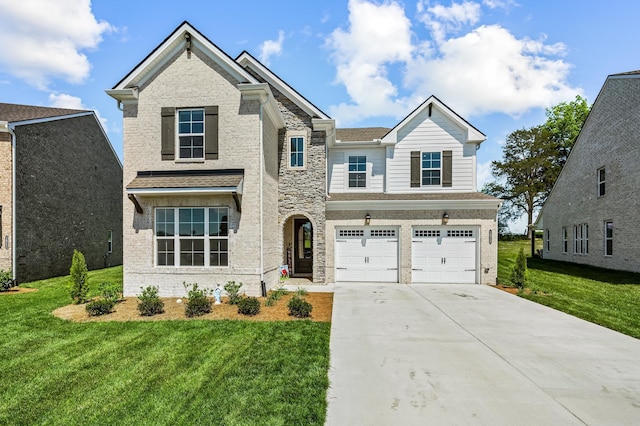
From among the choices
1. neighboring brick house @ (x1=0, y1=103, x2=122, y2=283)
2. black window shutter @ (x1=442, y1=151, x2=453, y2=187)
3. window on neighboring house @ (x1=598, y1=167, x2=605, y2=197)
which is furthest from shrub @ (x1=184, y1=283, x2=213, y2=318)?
window on neighboring house @ (x1=598, y1=167, x2=605, y2=197)

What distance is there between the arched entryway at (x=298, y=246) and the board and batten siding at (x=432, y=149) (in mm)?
4616

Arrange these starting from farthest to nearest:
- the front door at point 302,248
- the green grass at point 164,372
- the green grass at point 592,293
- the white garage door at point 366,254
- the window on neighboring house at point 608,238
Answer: the window on neighboring house at point 608,238 < the front door at point 302,248 < the white garage door at point 366,254 < the green grass at point 592,293 < the green grass at point 164,372

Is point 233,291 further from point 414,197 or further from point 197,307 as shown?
point 414,197

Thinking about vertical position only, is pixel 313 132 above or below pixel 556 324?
above

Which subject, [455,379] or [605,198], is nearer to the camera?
[455,379]

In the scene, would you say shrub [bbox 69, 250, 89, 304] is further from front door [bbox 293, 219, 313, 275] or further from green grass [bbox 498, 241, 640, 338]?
green grass [bbox 498, 241, 640, 338]

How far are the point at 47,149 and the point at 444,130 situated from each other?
18572mm

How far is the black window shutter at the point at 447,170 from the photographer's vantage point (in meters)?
14.7

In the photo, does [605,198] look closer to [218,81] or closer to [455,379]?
[455,379]


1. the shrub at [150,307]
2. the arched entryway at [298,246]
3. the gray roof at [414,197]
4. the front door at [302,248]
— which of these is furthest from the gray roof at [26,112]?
the gray roof at [414,197]

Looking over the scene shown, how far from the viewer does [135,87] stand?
11.2 metres

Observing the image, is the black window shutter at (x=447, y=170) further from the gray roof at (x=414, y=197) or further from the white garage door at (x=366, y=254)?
the white garage door at (x=366, y=254)

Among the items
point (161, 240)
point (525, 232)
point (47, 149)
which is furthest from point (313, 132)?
point (525, 232)

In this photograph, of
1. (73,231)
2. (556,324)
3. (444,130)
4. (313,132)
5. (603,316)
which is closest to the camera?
(556,324)
